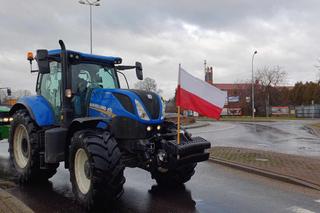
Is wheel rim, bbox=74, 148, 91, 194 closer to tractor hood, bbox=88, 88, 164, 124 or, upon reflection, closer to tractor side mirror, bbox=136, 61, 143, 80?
tractor hood, bbox=88, 88, 164, 124

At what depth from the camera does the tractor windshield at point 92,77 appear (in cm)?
678

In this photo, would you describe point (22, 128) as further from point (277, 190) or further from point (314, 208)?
point (314, 208)

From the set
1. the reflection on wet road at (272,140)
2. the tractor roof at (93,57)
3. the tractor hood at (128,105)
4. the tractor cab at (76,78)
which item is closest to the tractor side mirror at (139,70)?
the tractor cab at (76,78)

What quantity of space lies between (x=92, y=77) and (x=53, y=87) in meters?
0.90

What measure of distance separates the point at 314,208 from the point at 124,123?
3419 mm

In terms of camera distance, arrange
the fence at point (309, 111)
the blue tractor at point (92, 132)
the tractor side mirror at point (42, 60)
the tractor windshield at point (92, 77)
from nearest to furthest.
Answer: the blue tractor at point (92, 132)
the tractor side mirror at point (42, 60)
the tractor windshield at point (92, 77)
the fence at point (309, 111)

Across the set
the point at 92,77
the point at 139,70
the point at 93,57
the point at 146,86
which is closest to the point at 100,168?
the point at 92,77

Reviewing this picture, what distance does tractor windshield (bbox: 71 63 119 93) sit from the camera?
22.3 ft

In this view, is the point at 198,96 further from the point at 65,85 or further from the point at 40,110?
the point at 40,110

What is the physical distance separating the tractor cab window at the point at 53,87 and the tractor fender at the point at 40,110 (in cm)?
10

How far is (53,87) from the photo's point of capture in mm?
7285

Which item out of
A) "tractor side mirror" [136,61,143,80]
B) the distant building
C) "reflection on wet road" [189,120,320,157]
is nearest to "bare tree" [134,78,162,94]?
"tractor side mirror" [136,61,143,80]

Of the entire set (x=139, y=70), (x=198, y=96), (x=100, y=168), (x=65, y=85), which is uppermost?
(x=139, y=70)

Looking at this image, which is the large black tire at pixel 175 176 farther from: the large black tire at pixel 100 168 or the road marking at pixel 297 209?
the road marking at pixel 297 209
